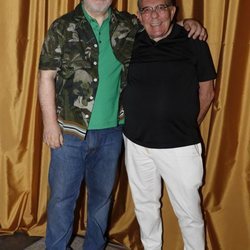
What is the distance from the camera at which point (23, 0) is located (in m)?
2.00

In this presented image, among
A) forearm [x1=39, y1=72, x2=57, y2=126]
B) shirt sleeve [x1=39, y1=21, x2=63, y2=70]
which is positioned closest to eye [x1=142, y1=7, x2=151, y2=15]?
shirt sleeve [x1=39, y1=21, x2=63, y2=70]

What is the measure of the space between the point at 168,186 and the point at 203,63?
57 centimetres

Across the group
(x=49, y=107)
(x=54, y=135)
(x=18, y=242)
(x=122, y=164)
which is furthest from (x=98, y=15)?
(x=18, y=242)

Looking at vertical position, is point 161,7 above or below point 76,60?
above

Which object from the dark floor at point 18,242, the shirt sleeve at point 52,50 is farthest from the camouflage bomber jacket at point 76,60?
the dark floor at point 18,242

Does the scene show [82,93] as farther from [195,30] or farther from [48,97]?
[195,30]

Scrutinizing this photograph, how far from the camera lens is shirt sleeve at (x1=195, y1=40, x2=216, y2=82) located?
1686 mm

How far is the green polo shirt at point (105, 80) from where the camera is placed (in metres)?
1.69

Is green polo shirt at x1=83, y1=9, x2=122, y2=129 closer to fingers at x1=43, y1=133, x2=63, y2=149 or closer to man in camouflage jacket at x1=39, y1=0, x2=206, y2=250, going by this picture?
man in camouflage jacket at x1=39, y1=0, x2=206, y2=250

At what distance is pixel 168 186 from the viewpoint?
178 centimetres

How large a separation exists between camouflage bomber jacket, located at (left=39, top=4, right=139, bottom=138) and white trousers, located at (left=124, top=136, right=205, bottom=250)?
30 cm

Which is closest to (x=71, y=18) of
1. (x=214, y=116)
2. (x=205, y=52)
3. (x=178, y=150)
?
(x=205, y=52)

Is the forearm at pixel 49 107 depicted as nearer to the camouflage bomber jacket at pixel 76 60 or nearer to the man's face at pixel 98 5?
the camouflage bomber jacket at pixel 76 60

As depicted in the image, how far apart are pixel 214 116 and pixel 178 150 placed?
0.38 metres
